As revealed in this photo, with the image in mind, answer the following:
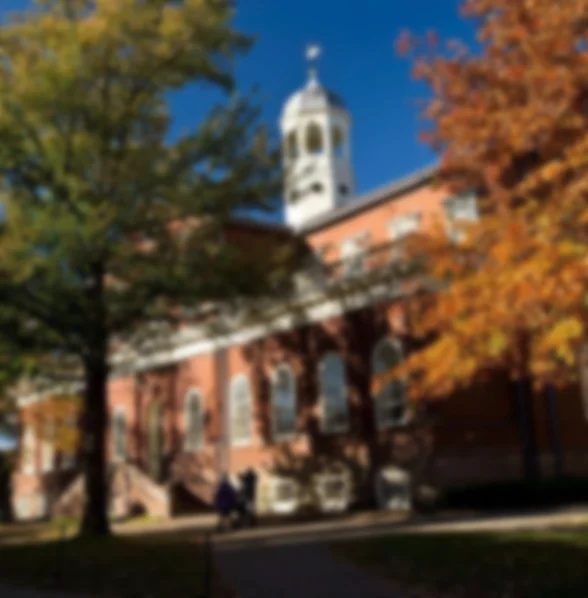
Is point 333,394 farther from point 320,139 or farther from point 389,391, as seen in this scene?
point 320,139

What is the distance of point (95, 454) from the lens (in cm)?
2009

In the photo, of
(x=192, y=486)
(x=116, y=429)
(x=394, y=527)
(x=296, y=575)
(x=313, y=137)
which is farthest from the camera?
(x=313, y=137)

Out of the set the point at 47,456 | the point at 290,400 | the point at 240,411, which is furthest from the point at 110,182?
the point at 47,456

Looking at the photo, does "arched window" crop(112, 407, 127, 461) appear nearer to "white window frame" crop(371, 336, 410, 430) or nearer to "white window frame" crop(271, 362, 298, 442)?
"white window frame" crop(271, 362, 298, 442)

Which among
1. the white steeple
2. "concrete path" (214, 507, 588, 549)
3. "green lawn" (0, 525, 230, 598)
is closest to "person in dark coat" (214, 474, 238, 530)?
"concrete path" (214, 507, 588, 549)

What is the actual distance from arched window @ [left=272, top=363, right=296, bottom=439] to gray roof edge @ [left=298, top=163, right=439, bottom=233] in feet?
27.0

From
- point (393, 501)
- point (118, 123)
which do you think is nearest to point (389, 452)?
point (393, 501)

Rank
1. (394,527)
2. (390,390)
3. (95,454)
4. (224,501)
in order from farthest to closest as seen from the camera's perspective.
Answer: (390,390) < (224,501) < (95,454) < (394,527)

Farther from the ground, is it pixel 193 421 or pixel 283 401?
pixel 283 401

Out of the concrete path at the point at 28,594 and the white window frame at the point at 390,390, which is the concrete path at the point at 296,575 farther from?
the white window frame at the point at 390,390

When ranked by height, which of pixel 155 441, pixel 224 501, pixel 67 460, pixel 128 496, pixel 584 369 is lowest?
pixel 128 496

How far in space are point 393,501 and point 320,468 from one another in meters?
3.07

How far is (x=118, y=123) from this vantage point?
62.7 ft

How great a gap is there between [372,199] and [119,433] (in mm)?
15590
